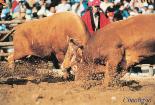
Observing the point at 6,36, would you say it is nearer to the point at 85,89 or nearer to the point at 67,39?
the point at 67,39

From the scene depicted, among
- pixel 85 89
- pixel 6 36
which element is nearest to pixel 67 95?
pixel 85 89

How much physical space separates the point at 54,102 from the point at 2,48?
288 inches

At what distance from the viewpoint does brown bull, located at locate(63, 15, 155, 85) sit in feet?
33.9

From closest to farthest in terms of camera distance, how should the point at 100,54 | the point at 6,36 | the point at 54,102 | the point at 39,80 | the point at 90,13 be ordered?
the point at 54,102 → the point at 100,54 → the point at 39,80 → the point at 90,13 → the point at 6,36

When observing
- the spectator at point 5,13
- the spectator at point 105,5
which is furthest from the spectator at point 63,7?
the spectator at point 5,13

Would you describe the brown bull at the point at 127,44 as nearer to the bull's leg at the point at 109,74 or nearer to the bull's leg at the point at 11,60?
the bull's leg at the point at 109,74

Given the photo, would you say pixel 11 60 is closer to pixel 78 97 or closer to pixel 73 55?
pixel 73 55

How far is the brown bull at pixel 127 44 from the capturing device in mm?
10344

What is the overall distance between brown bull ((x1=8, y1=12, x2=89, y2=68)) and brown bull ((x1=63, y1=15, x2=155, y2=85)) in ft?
3.01

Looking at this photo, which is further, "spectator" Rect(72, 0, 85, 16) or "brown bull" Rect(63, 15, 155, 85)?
"spectator" Rect(72, 0, 85, 16)

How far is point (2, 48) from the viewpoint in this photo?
50.3ft

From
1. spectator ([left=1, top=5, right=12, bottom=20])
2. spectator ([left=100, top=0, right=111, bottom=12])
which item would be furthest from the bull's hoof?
spectator ([left=100, top=0, right=111, bottom=12])

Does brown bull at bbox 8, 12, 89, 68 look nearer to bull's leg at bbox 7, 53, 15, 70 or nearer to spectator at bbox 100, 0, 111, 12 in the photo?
bull's leg at bbox 7, 53, 15, 70

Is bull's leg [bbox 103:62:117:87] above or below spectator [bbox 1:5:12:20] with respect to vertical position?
below
